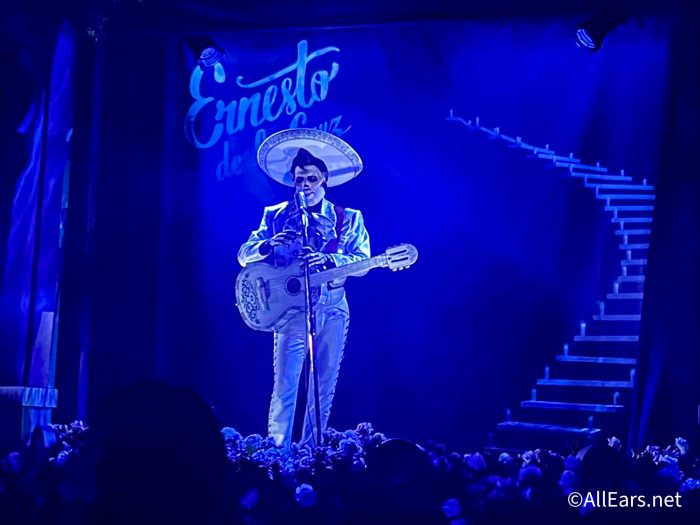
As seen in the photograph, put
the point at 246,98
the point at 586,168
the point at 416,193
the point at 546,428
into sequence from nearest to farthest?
the point at 546,428 → the point at 586,168 → the point at 416,193 → the point at 246,98

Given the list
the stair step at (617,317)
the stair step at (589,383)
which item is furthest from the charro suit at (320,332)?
the stair step at (617,317)

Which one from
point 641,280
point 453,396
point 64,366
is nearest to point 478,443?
point 453,396

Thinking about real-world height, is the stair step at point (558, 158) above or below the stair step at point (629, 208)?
above

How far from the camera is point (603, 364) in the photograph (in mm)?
3691

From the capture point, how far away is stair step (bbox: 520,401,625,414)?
364 centimetres

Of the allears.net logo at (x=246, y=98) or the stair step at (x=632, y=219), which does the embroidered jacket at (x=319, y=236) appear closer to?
the allears.net logo at (x=246, y=98)

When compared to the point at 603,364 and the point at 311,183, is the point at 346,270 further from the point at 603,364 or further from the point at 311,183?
the point at 603,364

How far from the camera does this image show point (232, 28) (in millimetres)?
4105

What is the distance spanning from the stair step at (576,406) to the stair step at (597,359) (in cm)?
19

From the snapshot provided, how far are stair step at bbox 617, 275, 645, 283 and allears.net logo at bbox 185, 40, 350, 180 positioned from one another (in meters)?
1.58

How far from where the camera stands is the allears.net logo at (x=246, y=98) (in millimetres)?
4047

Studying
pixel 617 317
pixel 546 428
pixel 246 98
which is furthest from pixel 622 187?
pixel 246 98

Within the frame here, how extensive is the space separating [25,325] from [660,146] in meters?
3.18

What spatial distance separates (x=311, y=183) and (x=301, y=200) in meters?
0.10
